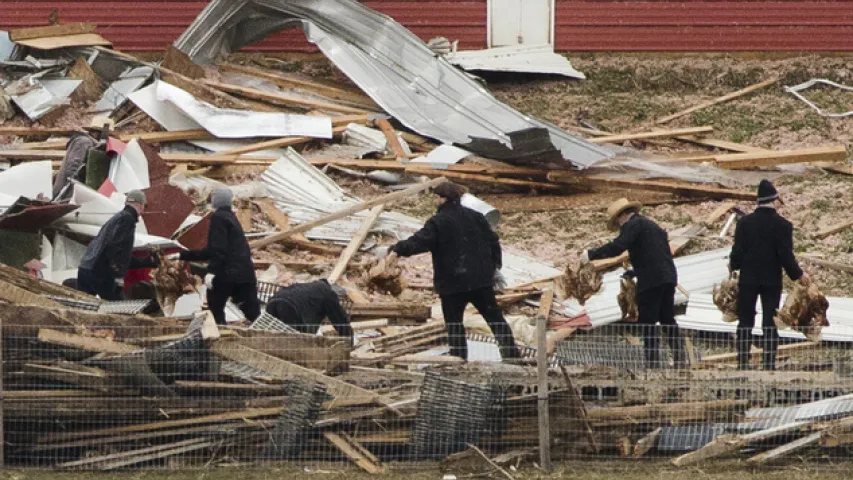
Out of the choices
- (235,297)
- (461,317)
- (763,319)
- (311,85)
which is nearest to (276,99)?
(311,85)

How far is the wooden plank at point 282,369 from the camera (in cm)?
1209

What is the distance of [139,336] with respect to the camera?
12477mm

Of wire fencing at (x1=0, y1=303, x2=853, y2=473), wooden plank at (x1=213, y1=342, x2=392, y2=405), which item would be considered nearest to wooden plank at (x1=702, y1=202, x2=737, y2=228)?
wire fencing at (x1=0, y1=303, x2=853, y2=473)

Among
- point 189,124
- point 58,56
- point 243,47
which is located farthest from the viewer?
point 243,47

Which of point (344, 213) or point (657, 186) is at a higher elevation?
point (657, 186)

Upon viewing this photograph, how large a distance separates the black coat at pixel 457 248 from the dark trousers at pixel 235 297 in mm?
1470

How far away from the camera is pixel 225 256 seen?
14.5 meters

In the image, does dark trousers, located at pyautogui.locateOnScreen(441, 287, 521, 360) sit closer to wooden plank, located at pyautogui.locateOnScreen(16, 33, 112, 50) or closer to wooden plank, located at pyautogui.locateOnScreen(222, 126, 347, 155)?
wooden plank, located at pyautogui.locateOnScreen(222, 126, 347, 155)

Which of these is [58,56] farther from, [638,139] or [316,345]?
[316,345]

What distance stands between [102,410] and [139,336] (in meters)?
0.67

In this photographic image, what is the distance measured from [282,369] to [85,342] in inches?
54.7

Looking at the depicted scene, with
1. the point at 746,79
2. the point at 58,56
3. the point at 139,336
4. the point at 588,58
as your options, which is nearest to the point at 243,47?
the point at 58,56

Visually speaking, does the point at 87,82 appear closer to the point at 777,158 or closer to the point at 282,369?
the point at 777,158

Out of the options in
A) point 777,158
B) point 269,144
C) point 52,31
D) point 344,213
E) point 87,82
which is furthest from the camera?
point 52,31
